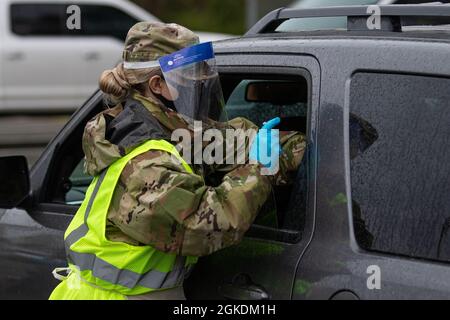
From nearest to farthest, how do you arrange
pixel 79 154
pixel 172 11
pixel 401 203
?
1. pixel 401 203
2. pixel 79 154
3. pixel 172 11

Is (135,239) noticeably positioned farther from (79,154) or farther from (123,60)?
(79,154)

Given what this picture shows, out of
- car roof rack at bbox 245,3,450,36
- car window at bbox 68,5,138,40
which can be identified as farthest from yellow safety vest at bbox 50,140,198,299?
car window at bbox 68,5,138,40

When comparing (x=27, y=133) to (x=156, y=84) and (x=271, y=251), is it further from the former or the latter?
(x=271, y=251)

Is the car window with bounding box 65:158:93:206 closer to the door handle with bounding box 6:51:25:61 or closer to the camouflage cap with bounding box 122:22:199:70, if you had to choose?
the camouflage cap with bounding box 122:22:199:70

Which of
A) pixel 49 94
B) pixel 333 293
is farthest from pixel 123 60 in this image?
pixel 49 94

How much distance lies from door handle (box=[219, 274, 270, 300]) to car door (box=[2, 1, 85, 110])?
1116 centimetres

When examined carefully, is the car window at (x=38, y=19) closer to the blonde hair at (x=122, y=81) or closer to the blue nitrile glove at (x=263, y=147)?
the blonde hair at (x=122, y=81)

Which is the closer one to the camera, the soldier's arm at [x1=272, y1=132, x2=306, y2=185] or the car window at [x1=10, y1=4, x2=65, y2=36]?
the soldier's arm at [x1=272, y1=132, x2=306, y2=185]

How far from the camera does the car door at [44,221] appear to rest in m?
3.39

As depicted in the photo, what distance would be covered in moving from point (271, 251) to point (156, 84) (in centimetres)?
57

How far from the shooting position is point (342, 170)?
2535mm

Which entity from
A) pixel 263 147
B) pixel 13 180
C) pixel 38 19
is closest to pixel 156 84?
pixel 263 147

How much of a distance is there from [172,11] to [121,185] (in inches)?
814

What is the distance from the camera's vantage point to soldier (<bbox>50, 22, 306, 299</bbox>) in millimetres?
2514
